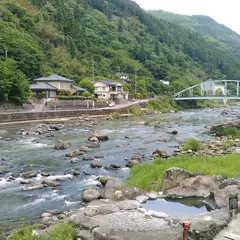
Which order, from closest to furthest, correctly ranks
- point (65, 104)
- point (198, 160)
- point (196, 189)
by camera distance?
point (196, 189) < point (198, 160) < point (65, 104)

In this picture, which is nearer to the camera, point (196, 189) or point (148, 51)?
point (196, 189)

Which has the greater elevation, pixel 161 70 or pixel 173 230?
pixel 161 70

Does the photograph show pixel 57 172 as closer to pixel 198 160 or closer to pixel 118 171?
pixel 118 171

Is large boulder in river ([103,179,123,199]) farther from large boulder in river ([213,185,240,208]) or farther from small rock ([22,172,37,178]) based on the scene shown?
small rock ([22,172,37,178])

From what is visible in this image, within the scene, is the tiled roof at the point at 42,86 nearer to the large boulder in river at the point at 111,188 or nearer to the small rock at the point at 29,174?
the small rock at the point at 29,174

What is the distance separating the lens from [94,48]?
318 feet

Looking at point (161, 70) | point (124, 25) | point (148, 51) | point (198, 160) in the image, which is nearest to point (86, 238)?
point (198, 160)

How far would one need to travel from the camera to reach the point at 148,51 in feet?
386

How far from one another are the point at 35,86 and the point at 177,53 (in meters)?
105

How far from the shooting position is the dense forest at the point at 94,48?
55.6m

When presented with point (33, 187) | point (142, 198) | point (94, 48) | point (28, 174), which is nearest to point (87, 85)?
point (94, 48)

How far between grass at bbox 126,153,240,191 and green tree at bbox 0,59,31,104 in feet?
90.7

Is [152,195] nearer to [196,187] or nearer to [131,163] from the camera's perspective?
[196,187]

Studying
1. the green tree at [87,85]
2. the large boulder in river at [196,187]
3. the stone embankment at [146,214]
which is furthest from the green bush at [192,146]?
the green tree at [87,85]
